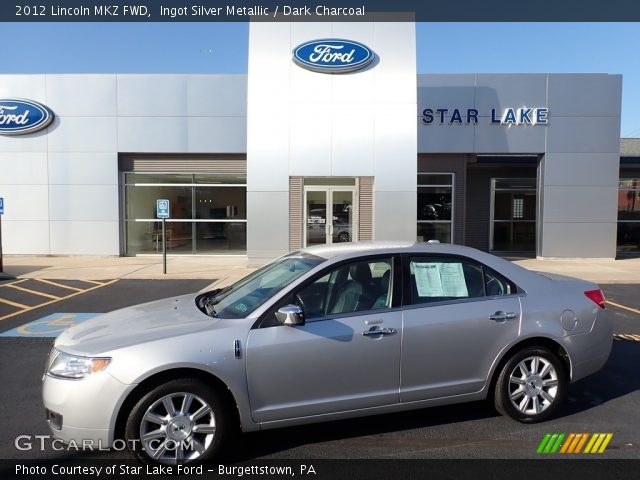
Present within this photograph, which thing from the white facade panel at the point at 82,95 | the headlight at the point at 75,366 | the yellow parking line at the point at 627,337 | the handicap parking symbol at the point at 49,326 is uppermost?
the white facade panel at the point at 82,95

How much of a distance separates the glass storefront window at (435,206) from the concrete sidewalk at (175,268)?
3.28 meters

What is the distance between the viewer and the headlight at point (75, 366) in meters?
3.21

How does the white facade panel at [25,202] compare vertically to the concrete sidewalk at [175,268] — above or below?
above

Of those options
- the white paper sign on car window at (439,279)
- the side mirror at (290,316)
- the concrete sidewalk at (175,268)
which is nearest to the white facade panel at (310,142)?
the concrete sidewalk at (175,268)

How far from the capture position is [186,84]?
17312mm

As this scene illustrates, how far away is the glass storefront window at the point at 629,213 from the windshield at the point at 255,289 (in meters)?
19.2

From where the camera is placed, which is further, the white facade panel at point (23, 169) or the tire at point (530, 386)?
the white facade panel at point (23, 169)

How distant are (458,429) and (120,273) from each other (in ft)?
38.8

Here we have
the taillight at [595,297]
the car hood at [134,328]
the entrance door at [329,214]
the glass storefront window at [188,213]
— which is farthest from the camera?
the glass storefront window at [188,213]

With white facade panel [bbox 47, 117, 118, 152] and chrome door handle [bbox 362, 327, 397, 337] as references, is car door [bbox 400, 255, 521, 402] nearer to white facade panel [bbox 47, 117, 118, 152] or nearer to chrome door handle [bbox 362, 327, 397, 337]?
chrome door handle [bbox 362, 327, 397, 337]

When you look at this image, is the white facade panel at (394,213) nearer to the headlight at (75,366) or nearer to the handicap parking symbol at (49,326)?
the handicap parking symbol at (49,326)

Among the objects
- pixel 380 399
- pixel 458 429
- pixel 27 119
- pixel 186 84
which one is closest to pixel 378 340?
pixel 380 399

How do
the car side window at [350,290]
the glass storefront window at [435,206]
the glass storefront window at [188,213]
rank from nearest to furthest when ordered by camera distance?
the car side window at [350,290], the glass storefront window at [435,206], the glass storefront window at [188,213]

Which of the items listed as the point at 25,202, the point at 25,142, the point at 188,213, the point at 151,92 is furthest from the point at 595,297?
the point at 25,142
